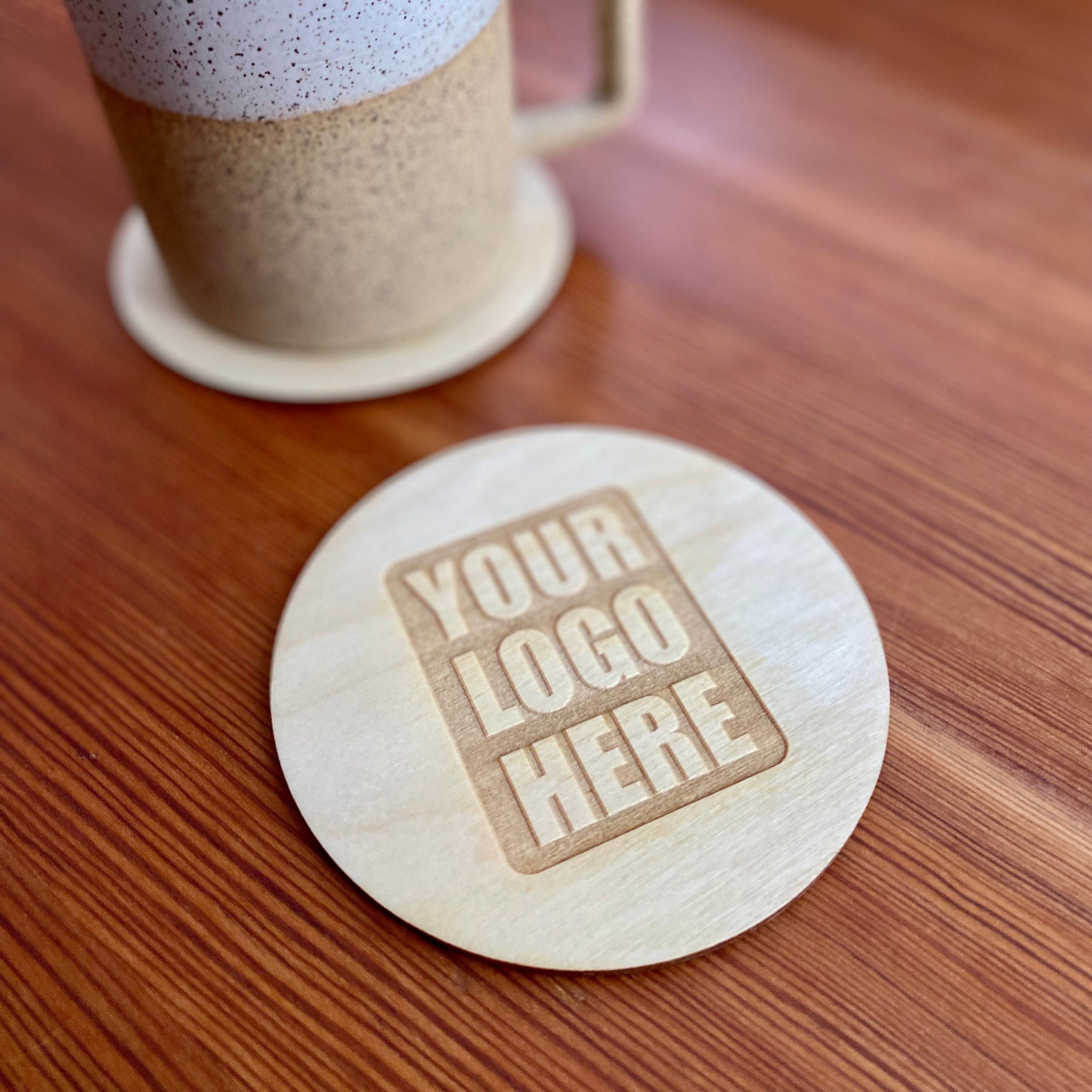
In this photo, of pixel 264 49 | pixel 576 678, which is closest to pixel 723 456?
pixel 576 678

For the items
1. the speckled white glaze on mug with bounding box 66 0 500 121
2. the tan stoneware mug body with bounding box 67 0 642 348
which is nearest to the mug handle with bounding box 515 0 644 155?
the tan stoneware mug body with bounding box 67 0 642 348

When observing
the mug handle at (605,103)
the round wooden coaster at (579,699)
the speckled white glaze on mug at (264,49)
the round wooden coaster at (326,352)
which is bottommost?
the round wooden coaster at (579,699)

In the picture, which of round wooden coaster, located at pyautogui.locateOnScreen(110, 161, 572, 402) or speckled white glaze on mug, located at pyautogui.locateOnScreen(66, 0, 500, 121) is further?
round wooden coaster, located at pyautogui.locateOnScreen(110, 161, 572, 402)

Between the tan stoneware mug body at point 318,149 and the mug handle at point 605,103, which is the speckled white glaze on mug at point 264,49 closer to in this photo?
the tan stoneware mug body at point 318,149

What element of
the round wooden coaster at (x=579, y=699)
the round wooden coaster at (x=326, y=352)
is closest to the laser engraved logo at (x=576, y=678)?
the round wooden coaster at (x=579, y=699)

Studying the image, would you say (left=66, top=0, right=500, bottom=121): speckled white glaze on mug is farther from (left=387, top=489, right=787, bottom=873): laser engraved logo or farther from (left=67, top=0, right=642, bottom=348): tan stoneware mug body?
(left=387, top=489, right=787, bottom=873): laser engraved logo
